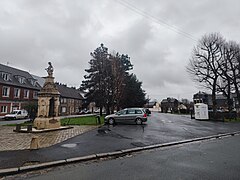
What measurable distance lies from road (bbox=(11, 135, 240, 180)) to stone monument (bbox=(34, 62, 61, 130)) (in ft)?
30.5

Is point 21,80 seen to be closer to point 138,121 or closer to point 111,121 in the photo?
point 111,121

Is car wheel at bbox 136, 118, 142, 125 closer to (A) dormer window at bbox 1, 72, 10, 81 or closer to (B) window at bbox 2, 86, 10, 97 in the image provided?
(B) window at bbox 2, 86, 10, 97

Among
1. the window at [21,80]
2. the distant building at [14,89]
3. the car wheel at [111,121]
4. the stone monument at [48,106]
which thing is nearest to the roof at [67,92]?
the distant building at [14,89]

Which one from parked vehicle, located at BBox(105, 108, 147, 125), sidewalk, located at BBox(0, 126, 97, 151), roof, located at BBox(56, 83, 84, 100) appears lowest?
sidewalk, located at BBox(0, 126, 97, 151)

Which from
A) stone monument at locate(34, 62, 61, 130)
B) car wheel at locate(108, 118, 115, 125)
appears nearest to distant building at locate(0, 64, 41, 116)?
car wheel at locate(108, 118, 115, 125)

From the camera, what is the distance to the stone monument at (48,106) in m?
14.8

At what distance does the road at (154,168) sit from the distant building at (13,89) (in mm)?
34801

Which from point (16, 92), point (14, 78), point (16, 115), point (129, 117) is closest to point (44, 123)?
point (129, 117)

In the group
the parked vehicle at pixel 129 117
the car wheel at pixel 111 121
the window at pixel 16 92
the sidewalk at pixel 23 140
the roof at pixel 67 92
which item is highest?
the roof at pixel 67 92

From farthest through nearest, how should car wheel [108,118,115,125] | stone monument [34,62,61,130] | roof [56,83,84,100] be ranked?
roof [56,83,84,100], car wheel [108,118,115,125], stone monument [34,62,61,130]

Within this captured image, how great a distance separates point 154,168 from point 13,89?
143 ft

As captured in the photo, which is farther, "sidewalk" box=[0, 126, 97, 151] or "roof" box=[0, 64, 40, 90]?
"roof" box=[0, 64, 40, 90]

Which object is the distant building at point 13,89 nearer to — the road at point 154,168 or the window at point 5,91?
the window at point 5,91

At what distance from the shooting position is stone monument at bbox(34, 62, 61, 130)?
1480 cm
